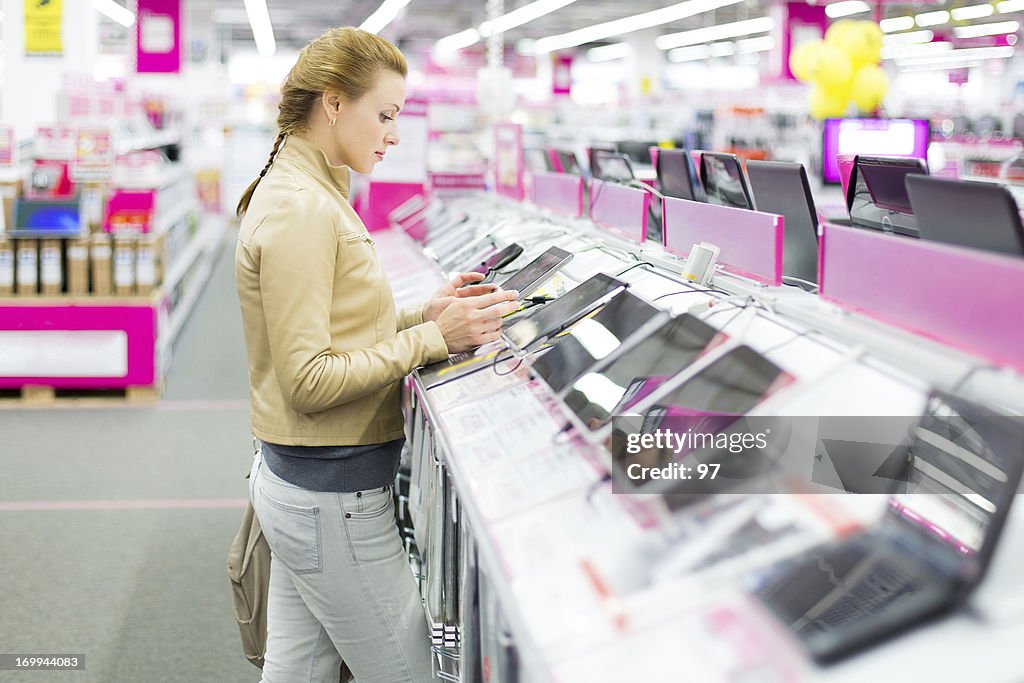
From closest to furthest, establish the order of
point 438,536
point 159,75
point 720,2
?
point 438,536
point 159,75
point 720,2

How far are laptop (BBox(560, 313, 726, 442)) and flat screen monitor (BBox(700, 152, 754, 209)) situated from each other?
42.9 inches

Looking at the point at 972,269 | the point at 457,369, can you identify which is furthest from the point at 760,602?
the point at 457,369

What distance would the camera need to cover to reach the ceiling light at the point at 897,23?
21802mm

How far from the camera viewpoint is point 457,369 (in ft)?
7.82

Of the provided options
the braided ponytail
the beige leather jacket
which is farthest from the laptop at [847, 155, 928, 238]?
the braided ponytail

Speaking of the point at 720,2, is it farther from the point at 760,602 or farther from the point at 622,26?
the point at 760,602

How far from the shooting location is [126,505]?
176 inches

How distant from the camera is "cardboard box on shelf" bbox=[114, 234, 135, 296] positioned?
6.00m

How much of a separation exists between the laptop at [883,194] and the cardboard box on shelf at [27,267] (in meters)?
4.92

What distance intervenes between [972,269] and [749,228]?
93 centimetres

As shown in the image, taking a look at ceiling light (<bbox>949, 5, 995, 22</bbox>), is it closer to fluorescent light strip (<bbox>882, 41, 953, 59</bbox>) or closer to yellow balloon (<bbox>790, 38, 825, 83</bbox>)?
yellow balloon (<bbox>790, 38, 825, 83</bbox>)

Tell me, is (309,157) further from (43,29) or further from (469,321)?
(43,29)

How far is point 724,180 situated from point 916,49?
28.7 metres

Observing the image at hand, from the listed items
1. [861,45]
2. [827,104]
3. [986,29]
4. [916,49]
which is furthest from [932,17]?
[827,104]
